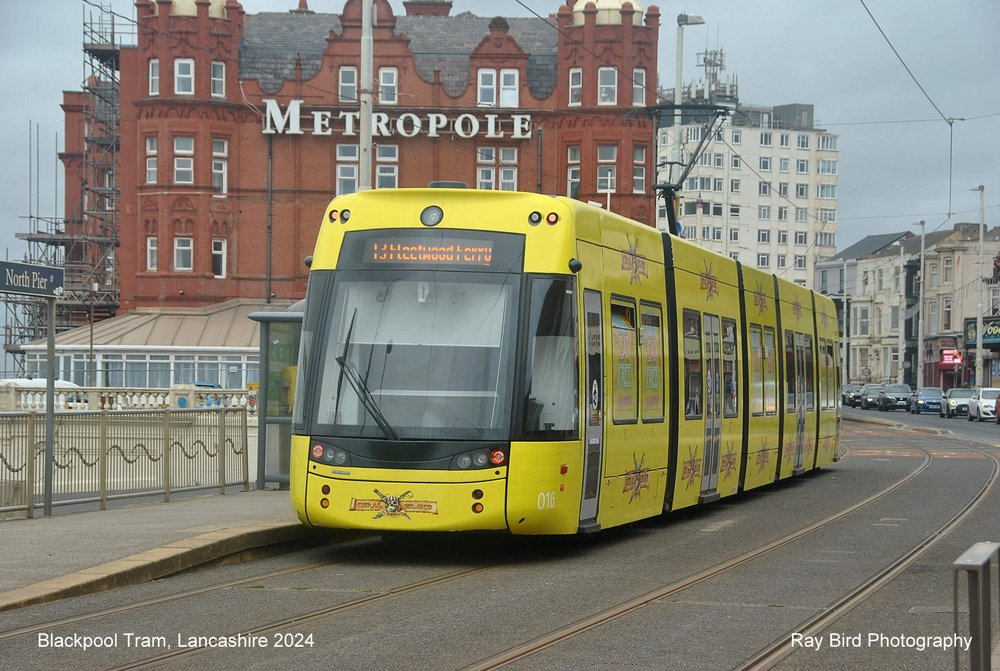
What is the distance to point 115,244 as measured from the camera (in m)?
68.2

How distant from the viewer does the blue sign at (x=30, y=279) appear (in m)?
14.8

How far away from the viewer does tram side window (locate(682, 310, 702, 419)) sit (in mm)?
16672

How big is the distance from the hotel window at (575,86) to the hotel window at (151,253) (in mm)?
16643

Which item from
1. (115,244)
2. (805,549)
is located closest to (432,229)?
(805,549)

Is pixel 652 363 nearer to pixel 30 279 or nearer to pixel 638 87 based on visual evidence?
pixel 30 279

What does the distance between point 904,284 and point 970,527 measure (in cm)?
10619

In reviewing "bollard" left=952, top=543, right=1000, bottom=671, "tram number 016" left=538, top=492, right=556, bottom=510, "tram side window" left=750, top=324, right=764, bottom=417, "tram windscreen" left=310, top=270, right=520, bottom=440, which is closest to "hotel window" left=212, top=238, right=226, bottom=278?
"tram side window" left=750, top=324, right=764, bottom=417

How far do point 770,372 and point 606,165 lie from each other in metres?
37.7

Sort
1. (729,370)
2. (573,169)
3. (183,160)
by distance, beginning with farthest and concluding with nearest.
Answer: (573,169) → (183,160) → (729,370)

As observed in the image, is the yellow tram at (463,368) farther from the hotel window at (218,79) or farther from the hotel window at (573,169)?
the hotel window at (218,79)

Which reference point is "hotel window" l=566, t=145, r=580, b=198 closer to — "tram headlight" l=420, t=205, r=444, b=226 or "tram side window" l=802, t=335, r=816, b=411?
"tram side window" l=802, t=335, r=816, b=411

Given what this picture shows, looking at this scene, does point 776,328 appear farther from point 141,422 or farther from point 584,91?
point 584,91

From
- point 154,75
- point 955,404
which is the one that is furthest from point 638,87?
point 955,404

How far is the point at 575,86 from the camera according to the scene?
193ft
